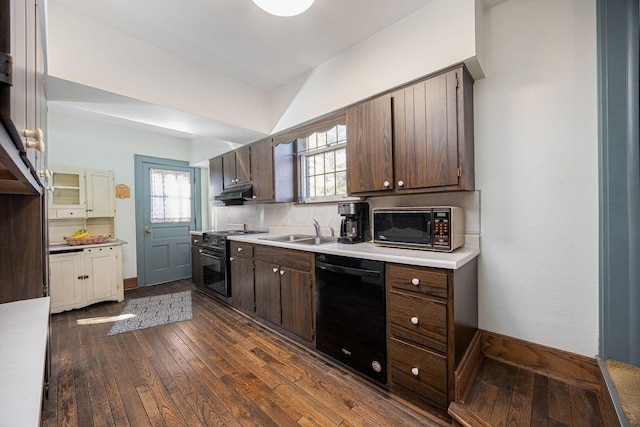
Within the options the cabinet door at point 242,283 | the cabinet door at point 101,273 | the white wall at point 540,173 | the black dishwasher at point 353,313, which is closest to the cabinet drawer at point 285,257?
the black dishwasher at point 353,313

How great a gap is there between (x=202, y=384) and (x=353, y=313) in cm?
122

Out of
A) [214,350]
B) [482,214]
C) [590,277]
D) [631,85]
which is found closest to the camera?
[631,85]

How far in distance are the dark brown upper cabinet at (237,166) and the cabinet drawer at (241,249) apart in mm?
992

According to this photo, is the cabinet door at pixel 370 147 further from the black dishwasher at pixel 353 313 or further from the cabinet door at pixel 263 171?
the cabinet door at pixel 263 171

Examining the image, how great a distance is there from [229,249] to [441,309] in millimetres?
2587

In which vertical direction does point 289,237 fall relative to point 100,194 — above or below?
below

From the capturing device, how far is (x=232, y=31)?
Answer: 2207mm

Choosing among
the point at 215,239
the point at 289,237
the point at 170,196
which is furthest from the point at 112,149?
the point at 289,237

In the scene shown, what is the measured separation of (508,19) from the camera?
1.86 m

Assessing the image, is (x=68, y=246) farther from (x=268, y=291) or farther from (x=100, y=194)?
(x=268, y=291)

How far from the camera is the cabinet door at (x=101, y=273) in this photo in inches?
134

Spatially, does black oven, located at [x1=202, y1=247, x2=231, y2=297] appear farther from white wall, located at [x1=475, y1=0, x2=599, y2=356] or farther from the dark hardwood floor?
white wall, located at [x1=475, y1=0, x2=599, y2=356]

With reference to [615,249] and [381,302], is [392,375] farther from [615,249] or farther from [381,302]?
[615,249]

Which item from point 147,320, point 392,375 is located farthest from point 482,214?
point 147,320
